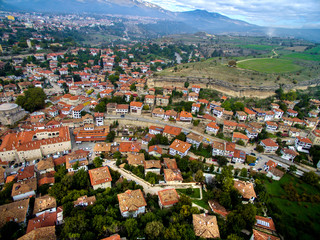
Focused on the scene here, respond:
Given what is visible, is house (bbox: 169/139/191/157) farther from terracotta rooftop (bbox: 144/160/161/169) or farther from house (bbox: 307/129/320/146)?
house (bbox: 307/129/320/146)

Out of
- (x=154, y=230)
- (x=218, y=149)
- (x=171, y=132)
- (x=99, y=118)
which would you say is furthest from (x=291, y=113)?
(x=99, y=118)

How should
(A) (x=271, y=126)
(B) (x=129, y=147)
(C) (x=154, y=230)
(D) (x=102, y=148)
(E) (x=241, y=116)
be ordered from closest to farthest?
(C) (x=154, y=230)
(D) (x=102, y=148)
(B) (x=129, y=147)
(A) (x=271, y=126)
(E) (x=241, y=116)

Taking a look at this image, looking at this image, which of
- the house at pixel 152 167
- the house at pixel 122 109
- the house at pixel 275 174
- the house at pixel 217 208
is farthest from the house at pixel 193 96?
the house at pixel 217 208

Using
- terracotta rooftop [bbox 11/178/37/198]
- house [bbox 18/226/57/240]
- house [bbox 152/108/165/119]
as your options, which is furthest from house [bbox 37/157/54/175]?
house [bbox 152/108/165/119]

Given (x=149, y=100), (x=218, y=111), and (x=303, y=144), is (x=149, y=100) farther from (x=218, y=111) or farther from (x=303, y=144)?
(x=303, y=144)

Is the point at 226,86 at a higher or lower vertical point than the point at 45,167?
higher

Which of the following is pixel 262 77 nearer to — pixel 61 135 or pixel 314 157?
pixel 314 157
